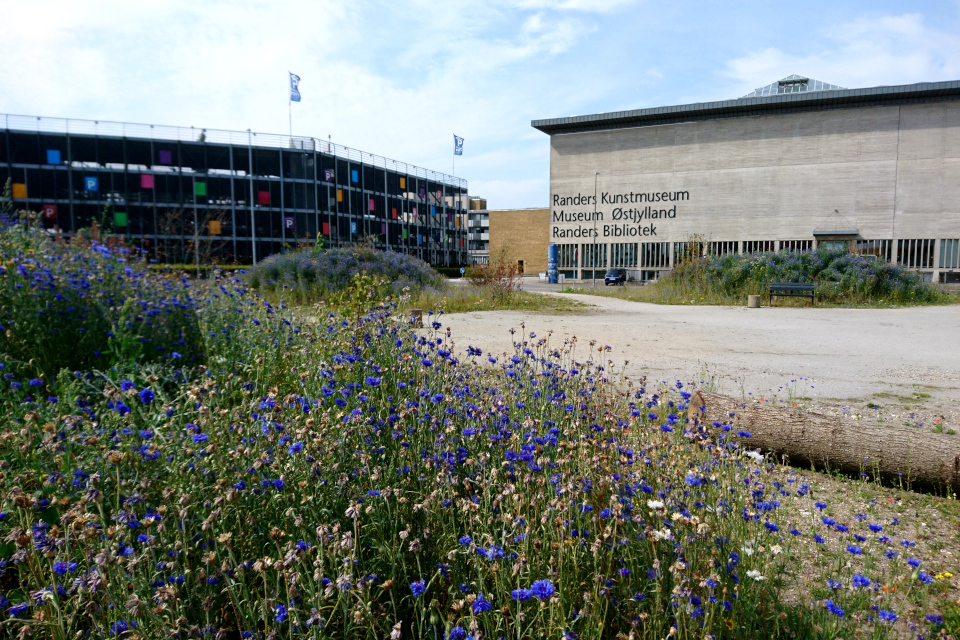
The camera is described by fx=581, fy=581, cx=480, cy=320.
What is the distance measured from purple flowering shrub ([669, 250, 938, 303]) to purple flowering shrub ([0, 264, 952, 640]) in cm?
1953

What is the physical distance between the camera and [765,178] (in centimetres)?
4209

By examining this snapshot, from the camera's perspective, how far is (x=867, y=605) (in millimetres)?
2340

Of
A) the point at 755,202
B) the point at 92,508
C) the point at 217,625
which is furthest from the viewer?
the point at 755,202

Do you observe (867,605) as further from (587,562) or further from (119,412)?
(119,412)

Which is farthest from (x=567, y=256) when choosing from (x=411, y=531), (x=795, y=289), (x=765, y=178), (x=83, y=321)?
(x=411, y=531)

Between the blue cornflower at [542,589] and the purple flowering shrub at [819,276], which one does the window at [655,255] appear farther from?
the blue cornflower at [542,589]

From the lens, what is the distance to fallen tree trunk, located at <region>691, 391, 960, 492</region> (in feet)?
12.7

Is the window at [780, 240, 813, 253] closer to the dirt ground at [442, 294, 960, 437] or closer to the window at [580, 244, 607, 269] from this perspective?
the window at [580, 244, 607, 269]

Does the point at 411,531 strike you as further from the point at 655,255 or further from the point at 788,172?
the point at 788,172

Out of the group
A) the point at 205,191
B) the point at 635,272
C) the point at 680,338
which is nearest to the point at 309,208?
the point at 205,191

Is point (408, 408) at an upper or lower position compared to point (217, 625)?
upper

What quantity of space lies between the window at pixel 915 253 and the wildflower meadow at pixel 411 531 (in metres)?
45.5

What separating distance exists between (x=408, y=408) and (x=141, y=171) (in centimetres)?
5572

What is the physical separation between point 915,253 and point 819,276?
25947 mm
